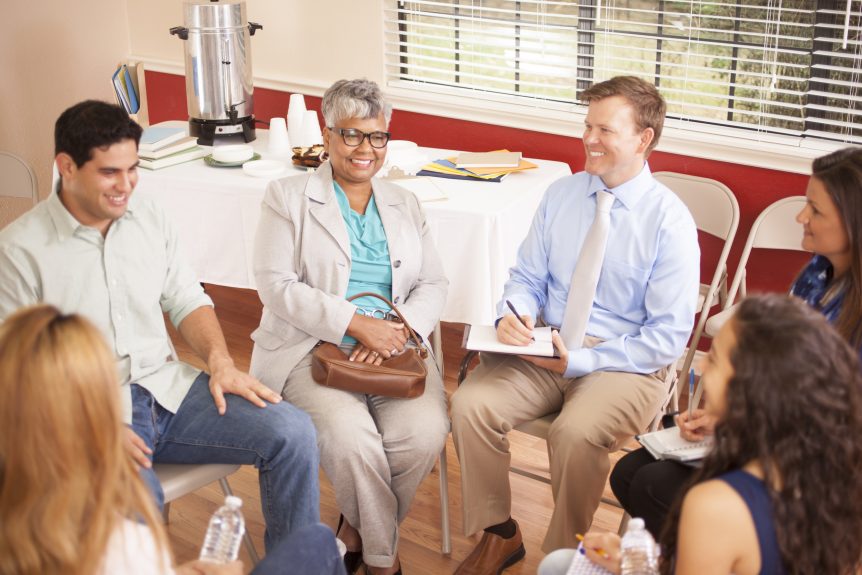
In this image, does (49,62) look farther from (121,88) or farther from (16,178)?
(16,178)

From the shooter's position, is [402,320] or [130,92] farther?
[130,92]

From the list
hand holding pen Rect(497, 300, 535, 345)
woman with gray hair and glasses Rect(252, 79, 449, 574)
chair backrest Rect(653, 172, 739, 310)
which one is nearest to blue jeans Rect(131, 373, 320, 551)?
woman with gray hair and glasses Rect(252, 79, 449, 574)

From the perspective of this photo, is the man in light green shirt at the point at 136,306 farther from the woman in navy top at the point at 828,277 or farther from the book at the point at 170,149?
the book at the point at 170,149

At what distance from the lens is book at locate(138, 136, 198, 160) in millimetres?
3473

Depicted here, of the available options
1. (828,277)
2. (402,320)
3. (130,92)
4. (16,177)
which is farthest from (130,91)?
(828,277)

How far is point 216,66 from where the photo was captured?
376cm

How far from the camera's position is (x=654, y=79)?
361 centimetres

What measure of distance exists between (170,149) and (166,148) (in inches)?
0.8

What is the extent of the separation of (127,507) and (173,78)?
3857 millimetres

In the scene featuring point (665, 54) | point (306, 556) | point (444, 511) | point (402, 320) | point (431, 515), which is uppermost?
point (665, 54)

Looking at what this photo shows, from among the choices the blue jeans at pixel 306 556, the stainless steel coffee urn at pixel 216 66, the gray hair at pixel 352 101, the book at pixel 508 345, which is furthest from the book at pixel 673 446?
the stainless steel coffee urn at pixel 216 66

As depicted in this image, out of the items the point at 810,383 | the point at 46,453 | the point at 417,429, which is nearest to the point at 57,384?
the point at 46,453

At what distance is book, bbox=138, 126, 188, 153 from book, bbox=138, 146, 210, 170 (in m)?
0.05

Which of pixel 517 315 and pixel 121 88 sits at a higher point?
pixel 121 88
